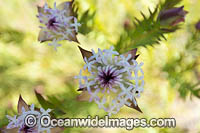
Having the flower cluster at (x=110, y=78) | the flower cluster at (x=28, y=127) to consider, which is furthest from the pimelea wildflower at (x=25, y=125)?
the flower cluster at (x=110, y=78)

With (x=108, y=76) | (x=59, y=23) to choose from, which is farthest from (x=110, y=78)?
(x=59, y=23)

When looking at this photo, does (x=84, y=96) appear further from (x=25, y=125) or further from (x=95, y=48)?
(x=95, y=48)

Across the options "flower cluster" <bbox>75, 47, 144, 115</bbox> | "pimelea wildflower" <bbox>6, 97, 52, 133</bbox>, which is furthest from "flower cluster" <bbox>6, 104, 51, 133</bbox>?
"flower cluster" <bbox>75, 47, 144, 115</bbox>

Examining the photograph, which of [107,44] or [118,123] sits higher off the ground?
[107,44]

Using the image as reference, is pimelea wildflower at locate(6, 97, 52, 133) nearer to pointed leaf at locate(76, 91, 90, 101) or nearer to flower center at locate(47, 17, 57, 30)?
pointed leaf at locate(76, 91, 90, 101)

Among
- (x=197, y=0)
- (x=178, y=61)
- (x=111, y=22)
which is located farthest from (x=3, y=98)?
(x=197, y=0)

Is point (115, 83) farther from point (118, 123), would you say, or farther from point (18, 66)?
point (18, 66)

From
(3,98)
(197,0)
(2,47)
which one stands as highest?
(197,0)
